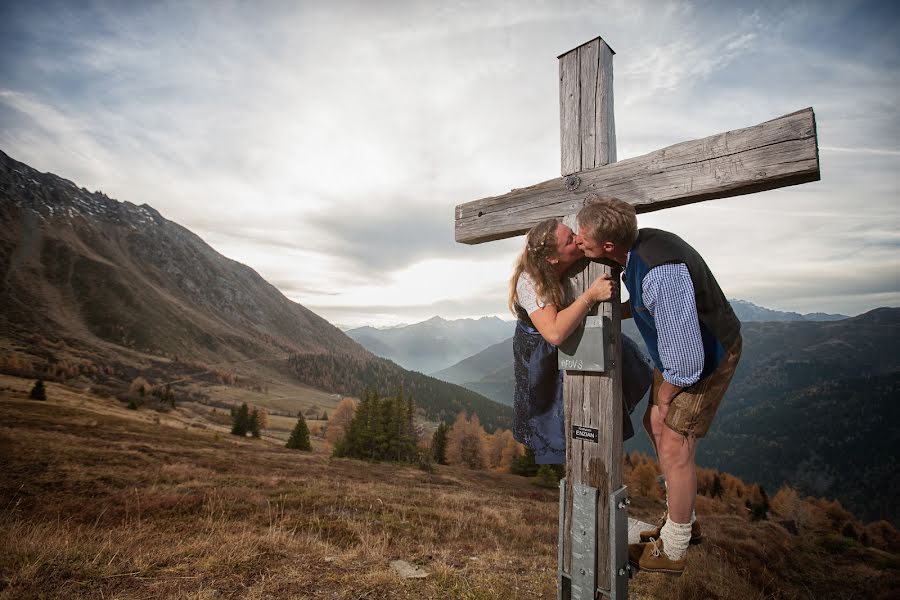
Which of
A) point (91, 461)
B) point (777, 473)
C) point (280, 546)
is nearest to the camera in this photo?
point (280, 546)

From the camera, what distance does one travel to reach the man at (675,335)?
260 centimetres

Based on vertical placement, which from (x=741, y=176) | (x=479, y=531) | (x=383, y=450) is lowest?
(x=383, y=450)

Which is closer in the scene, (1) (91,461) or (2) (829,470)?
(1) (91,461)

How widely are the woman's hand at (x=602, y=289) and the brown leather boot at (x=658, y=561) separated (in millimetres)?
1839

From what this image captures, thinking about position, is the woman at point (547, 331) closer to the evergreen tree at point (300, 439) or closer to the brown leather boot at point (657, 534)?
the brown leather boot at point (657, 534)

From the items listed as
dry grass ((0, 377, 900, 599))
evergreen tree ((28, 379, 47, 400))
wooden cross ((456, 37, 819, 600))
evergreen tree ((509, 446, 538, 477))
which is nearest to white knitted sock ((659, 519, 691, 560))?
wooden cross ((456, 37, 819, 600))

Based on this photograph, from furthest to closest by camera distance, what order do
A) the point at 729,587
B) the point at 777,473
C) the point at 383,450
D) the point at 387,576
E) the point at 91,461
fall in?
the point at 777,473
the point at 383,450
the point at 91,461
the point at 729,587
the point at 387,576

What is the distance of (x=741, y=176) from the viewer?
2.57 meters

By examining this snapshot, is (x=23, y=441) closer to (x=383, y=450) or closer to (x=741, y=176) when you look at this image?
(x=741, y=176)

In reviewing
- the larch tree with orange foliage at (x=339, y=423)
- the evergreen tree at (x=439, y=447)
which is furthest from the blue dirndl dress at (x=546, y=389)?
the larch tree with orange foliage at (x=339, y=423)

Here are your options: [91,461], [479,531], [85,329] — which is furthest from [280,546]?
[85,329]

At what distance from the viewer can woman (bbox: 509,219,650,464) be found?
9.96 ft

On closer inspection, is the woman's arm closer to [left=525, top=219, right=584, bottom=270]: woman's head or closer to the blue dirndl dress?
[left=525, top=219, right=584, bottom=270]: woman's head

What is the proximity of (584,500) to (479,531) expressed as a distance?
10.7 meters
